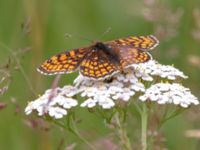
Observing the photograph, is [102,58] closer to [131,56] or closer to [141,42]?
[131,56]

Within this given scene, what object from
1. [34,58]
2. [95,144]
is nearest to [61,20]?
[34,58]

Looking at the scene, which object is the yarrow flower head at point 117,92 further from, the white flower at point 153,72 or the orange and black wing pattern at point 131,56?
the orange and black wing pattern at point 131,56

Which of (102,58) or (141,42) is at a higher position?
(141,42)

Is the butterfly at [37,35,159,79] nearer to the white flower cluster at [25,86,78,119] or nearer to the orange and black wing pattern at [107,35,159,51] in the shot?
the orange and black wing pattern at [107,35,159,51]

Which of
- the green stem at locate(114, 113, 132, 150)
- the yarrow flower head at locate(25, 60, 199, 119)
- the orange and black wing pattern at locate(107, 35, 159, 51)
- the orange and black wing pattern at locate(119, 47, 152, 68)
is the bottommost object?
the green stem at locate(114, 113, 132, 150)

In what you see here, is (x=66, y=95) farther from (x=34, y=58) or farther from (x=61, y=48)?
(x=61, y=48)

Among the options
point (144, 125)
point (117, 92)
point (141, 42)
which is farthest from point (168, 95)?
point (141, 42)

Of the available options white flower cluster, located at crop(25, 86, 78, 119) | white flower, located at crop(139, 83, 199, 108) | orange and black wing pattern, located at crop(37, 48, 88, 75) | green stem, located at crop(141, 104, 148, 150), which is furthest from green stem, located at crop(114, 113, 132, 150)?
orange and black wing pattern, located at crop(37, 48, 88, 75)
